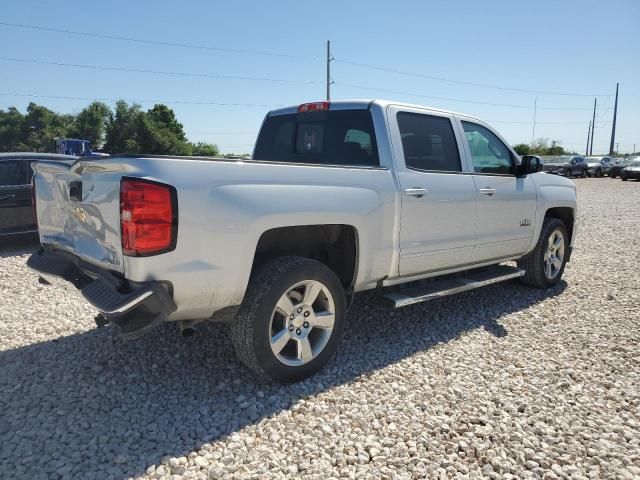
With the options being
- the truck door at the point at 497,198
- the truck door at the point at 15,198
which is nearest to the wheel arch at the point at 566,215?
the truck door at the point at 497,198

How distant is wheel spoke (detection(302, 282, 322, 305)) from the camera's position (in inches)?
127

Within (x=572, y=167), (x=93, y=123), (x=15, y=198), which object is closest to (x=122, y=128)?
(x=93, y=123)

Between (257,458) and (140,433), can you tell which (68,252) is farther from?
(257,458)

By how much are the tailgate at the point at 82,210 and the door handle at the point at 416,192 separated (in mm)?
2088

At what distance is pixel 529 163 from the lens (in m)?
4.91

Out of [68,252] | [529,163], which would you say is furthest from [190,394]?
[529,163]

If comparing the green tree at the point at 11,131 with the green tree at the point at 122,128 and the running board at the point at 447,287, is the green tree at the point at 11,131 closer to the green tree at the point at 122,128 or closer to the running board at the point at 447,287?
the green tree at the point at 122,128

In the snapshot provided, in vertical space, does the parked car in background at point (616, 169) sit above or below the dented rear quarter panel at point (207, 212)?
above

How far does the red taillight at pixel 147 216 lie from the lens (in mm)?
2471

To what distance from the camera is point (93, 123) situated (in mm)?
68875

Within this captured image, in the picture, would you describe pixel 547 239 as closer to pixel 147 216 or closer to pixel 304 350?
pixel 304 350

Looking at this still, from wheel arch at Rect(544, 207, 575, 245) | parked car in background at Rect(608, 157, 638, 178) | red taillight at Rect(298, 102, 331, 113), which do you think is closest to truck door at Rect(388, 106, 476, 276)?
red taillight at Rect(298, 102, 331, 113)

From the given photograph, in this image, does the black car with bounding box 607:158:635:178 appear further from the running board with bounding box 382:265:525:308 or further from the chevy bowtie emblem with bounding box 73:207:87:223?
the chevy bowtie emblem with bounding box 73:207:87:223

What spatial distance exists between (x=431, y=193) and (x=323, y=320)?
141 centimetres
